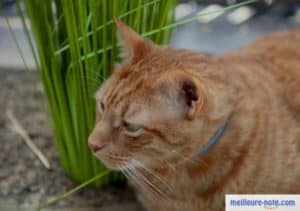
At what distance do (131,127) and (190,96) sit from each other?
131mm

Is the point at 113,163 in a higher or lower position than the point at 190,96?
lower

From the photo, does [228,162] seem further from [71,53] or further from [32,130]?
[32,130]

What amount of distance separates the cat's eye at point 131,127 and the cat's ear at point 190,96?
0.09 m

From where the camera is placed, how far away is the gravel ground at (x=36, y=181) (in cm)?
137

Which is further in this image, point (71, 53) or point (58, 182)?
point (58, 182)

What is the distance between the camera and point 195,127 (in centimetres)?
99

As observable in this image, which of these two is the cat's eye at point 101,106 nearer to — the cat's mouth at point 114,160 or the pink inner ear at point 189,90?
the cat's mouth at point 114,160

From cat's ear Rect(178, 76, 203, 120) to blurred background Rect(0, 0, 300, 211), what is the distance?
478 millimetres

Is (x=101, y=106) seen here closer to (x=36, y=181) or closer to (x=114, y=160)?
(x=114, y=160)

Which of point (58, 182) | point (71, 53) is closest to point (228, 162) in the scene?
point (71, 53)

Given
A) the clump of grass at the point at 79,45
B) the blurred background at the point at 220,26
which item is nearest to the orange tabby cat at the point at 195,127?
the clump of grass at the point at 79,45

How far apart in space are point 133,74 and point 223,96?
16 cm

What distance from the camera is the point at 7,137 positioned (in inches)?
61.0

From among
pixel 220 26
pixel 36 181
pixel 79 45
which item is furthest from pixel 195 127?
pixel 220 26
